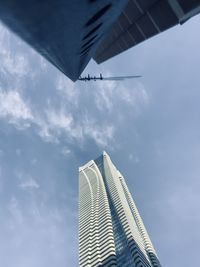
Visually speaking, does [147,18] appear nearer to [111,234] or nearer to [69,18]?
[69,18]

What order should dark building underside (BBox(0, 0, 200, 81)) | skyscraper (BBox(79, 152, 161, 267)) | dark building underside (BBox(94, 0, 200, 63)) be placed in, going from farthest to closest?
skyscraper (BBox(79, 152, 161, 267)) → dark building underside (BBox(94, 0, 200, 63)) → dark building underside (BBox(0, 0, 200, 81))

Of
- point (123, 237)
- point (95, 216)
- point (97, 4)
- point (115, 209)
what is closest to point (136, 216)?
point (115, 209)

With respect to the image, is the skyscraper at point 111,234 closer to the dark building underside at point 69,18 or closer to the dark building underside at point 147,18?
the dark building underside at point 147,18

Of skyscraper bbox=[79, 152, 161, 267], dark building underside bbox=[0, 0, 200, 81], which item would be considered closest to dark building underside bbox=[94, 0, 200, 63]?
dark building underside bbox=[0, 0, 200, 81]

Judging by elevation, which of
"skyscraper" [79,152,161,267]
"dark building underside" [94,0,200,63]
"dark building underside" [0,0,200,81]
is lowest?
"dark building underside" [0,0,200,81]

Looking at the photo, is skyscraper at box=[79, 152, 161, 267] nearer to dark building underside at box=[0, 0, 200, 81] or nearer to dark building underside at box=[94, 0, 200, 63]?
dark building underside at box=[94, 0, 200, 63]

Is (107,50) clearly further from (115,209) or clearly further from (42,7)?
(115,209)

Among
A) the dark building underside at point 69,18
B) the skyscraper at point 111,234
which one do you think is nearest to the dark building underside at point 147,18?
the dark building underside at point 69,18

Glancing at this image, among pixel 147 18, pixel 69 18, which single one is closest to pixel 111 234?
pixel 147 18

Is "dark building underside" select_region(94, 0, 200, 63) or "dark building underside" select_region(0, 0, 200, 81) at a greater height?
"dark building underside" select_region(94, 0, 200, 63)

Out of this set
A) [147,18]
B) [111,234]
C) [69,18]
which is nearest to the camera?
[69,18]
